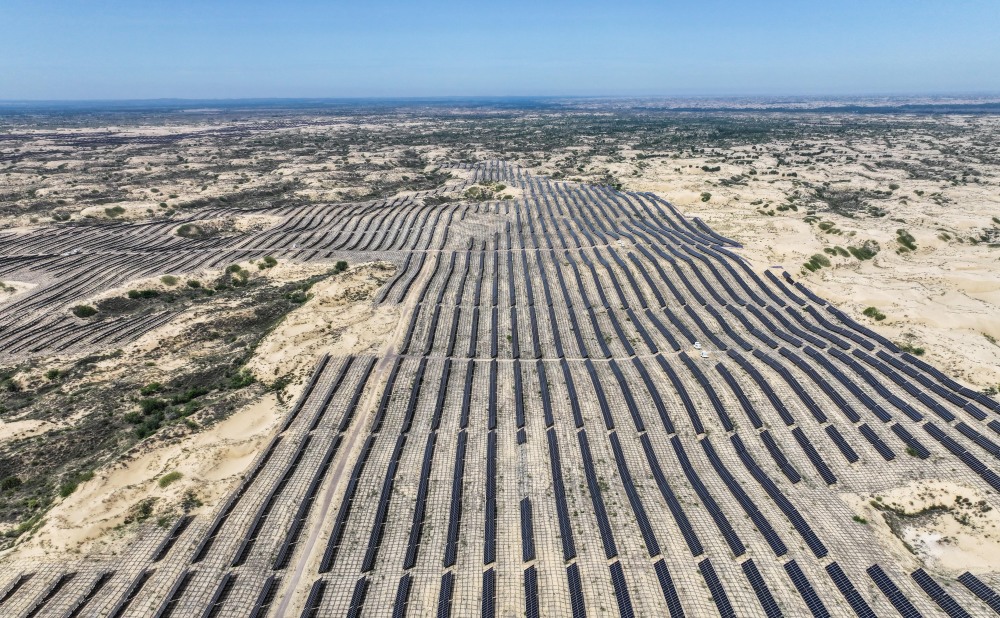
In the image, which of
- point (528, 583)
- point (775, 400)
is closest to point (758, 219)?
point (775, 400)

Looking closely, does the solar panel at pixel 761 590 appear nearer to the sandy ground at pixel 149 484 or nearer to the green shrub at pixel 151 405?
the sandy ground at pixel 149 484

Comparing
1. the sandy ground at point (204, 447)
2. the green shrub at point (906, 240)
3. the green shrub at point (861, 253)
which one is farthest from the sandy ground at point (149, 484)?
the green shrub at point (906, 240)

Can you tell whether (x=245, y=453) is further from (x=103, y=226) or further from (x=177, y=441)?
(x=103, y=226)

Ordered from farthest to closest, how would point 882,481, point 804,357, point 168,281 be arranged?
point 168,281 → point 804,357 → point 882,481

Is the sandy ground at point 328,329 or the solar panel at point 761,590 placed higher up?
the sandy ground at point 328,329

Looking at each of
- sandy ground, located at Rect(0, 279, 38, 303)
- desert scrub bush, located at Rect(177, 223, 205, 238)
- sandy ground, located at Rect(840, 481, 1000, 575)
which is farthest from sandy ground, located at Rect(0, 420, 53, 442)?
sandy ground, located at Rect(840, 481, 1000, 575)

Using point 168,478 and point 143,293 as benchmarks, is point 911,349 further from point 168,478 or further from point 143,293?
point 143,293

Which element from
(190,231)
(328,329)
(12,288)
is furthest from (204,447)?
(190,231)
